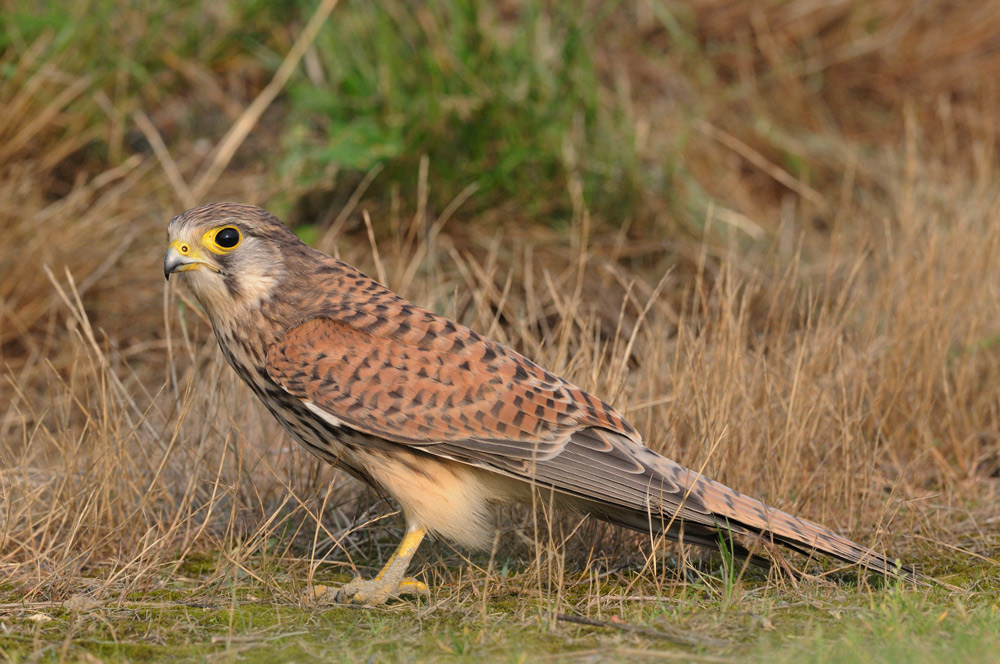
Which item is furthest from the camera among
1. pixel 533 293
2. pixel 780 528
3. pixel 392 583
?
pixel 533 293

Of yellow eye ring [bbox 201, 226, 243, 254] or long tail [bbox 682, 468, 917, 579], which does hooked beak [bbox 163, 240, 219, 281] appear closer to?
yellow eye ring [bbox 201, 226, 243, 254]

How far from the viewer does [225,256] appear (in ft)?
11.1

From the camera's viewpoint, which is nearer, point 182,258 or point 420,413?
point 420,413

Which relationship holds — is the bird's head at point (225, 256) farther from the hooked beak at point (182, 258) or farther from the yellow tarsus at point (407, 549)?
the yellow tarsus at point (407, 549)

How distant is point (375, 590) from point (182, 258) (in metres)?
1.15

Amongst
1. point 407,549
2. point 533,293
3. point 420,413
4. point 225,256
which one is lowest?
point 407,549

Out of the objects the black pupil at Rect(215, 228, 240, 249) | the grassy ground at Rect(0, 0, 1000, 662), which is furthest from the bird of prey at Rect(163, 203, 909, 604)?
the grassy ground at Rect(0, 0, 1000, 662)

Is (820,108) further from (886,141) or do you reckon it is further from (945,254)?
(945,254)

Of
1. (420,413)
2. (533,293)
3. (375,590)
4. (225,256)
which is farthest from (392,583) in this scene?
(533,293)

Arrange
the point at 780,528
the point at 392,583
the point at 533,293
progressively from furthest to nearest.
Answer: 1. the point at 533,293
2. the point at 392,583
3. the point at 780,528

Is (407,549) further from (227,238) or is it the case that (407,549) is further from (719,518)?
(227,238)

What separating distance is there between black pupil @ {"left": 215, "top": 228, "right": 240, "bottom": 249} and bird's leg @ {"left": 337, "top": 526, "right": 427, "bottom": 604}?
102 centimetres

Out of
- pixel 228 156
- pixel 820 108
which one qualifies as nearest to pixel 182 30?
pixel 228 156

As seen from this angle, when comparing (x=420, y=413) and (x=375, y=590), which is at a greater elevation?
(x=420, y=413)
